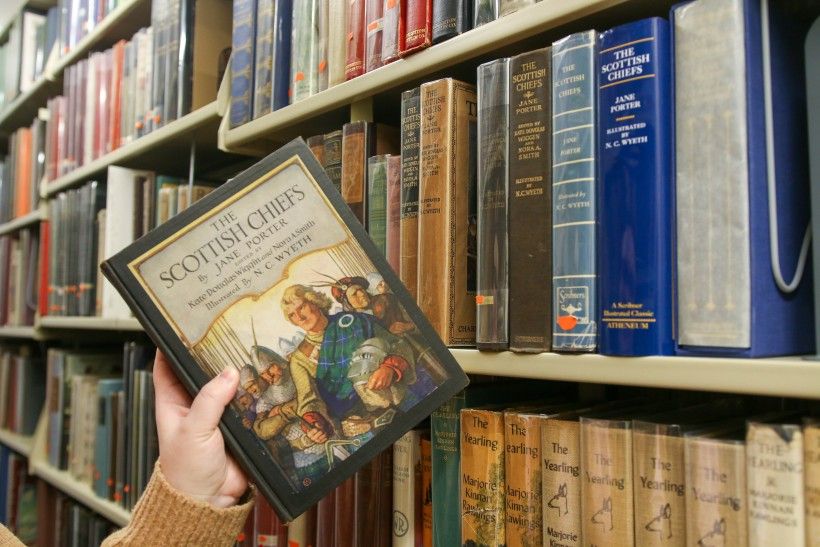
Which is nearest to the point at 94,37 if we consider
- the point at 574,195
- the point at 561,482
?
→ the point at 574,195

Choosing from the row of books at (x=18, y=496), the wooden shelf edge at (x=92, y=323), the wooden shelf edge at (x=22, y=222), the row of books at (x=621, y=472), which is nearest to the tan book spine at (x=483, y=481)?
the row of books at (x=621, y=472)

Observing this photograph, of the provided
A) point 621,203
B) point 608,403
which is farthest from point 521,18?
point 608,403

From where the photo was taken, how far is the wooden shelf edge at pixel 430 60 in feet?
2.13

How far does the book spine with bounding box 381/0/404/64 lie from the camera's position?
0.82 metres

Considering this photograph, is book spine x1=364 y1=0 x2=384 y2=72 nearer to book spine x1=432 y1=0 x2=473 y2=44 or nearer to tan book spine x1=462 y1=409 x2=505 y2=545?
book spine x1=432 y1=0 x2=473 y2=44

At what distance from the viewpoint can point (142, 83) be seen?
57.8 inches

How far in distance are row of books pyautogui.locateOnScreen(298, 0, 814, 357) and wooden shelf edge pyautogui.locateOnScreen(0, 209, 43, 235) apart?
1.63m

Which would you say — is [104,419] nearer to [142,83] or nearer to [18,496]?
[142,83]

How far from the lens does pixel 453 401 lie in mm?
738

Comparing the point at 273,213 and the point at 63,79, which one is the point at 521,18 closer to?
the point at 273,213

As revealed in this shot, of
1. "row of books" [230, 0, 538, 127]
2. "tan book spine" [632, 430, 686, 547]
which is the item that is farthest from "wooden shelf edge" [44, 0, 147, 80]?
"tan book spine" [632, 430, 686, 547]

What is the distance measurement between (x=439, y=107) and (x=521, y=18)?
0.13 metres

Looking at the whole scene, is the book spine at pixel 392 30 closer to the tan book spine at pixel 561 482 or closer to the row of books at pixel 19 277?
the tan book spine at pixel 561 482

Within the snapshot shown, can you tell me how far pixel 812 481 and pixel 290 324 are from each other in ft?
1.56
